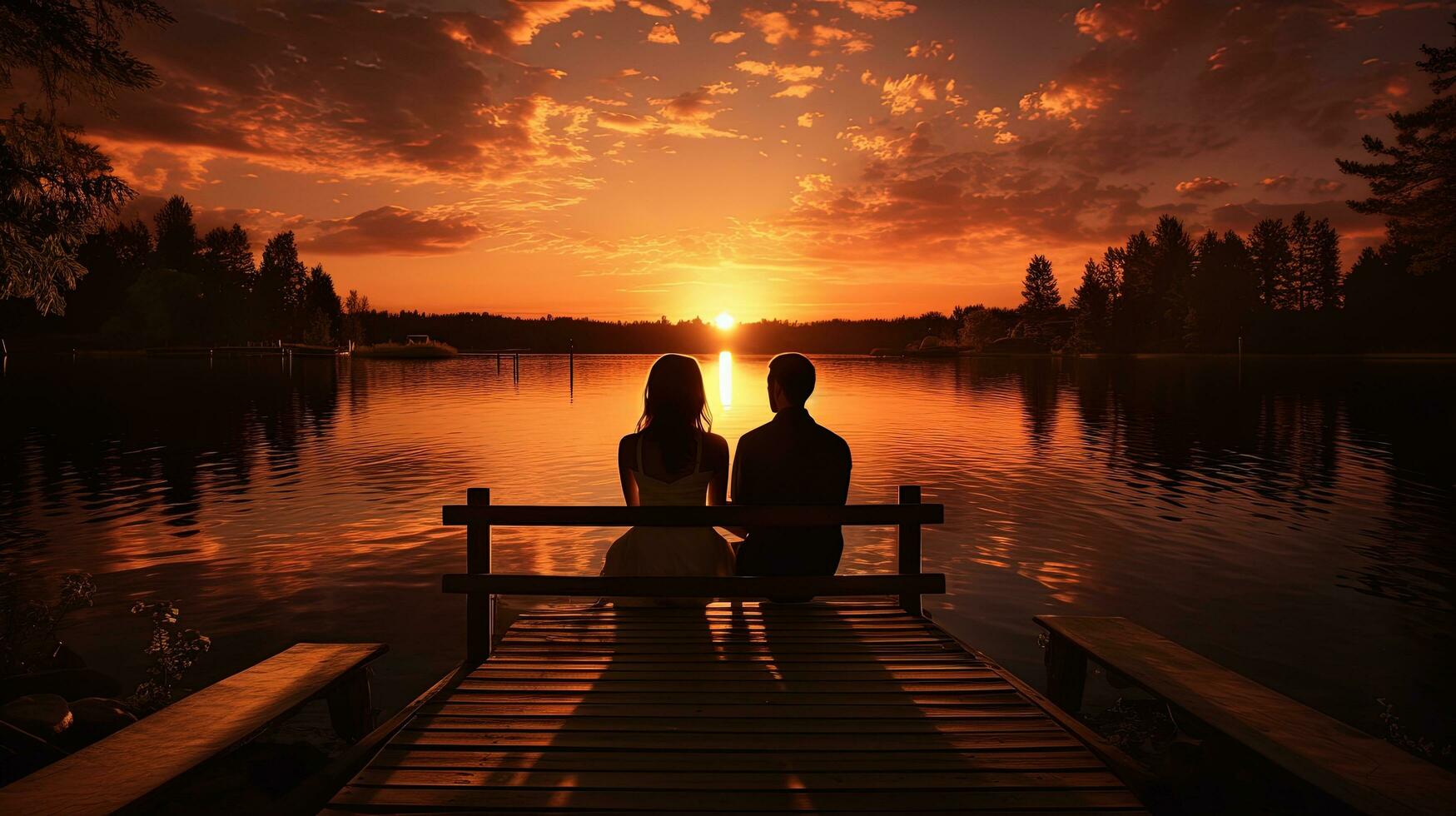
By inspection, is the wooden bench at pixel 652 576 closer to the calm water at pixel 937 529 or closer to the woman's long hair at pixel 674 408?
the woman's long hair at pixel 674 408

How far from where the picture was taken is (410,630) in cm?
962

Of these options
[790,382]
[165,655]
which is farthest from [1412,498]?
[165,655]

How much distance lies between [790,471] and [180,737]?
4054 mm

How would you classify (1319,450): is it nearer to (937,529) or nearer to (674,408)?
(937,529)

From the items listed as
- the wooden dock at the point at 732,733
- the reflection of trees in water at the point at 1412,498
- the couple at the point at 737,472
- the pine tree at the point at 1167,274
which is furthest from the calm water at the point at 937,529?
the pine tree at the point at 1167,274

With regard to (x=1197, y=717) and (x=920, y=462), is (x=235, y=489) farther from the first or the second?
(x=1197, y=717)

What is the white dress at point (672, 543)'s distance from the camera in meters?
6.02

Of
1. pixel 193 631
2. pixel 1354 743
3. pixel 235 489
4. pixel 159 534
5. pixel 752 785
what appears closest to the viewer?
pixel 752 785

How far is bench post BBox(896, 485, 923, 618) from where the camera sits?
20.5ft

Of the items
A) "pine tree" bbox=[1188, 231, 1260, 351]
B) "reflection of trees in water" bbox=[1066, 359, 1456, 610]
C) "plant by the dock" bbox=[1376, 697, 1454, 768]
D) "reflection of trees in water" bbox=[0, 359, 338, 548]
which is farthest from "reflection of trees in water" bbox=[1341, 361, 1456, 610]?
"pine tree" bbox=[1188, 231, 1260, 351]

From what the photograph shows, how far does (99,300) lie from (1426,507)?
162 m

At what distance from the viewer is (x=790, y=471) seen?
5.90 m

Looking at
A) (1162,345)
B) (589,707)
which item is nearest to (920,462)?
(589,707)

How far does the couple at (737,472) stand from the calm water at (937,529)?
395cm
